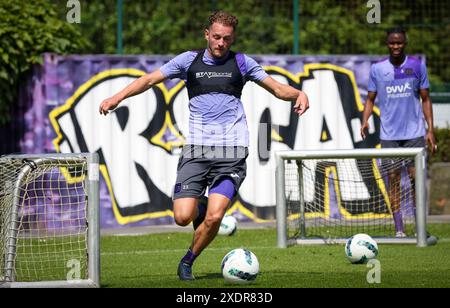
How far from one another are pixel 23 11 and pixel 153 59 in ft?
6.73

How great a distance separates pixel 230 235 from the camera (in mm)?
14688

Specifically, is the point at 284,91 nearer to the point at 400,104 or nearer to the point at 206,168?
the point at 206,168

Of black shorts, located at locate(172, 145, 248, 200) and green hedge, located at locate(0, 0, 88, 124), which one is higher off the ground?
green hedge, located at locate(0, 0, 88, 124)

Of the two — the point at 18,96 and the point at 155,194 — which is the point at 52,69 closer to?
the point at 18,96

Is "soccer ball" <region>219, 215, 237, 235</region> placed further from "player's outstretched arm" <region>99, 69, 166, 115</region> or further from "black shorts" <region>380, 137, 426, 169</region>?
"player's outstretched arm" <region>99, 69, 166, 115</region>

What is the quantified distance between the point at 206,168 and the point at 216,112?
0.51m

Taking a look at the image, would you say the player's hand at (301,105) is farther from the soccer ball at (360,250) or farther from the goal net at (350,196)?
the goal net at (350,196)

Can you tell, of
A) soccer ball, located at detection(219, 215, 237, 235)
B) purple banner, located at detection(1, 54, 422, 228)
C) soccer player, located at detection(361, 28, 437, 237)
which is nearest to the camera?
soccer player, located at detection(361, 28, 437, 237)

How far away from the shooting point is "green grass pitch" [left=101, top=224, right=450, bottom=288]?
9648 millimetres

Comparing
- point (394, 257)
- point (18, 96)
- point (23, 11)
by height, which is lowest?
point (394, 257)

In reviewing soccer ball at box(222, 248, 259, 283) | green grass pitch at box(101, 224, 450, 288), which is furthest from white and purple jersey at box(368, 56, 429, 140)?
soccer ball at box(222, 248, 259, 283)

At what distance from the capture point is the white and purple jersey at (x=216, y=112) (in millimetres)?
9984

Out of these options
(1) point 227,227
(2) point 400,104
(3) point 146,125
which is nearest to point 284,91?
(2) point 400,104
